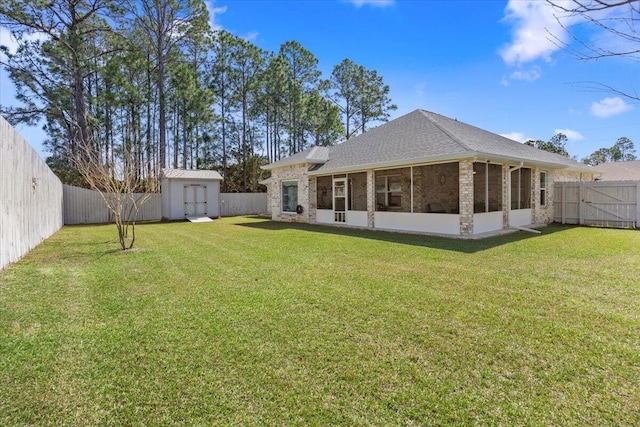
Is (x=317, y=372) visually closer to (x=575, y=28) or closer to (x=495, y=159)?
(x=575, y=28)

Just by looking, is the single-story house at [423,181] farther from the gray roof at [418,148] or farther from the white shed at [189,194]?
the white shed at [189,194]

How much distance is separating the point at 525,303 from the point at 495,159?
24.2 feet

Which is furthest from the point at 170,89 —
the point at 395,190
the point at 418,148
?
the point at 418,148

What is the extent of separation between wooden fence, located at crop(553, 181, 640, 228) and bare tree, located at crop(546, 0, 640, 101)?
14369mm

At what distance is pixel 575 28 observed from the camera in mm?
2289

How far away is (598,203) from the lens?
1339 centimetres

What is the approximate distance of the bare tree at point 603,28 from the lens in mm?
1889

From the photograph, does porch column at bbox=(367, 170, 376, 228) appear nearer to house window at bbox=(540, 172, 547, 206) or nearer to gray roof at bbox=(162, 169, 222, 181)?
house window at bbox=(540, 172, 547, 206)

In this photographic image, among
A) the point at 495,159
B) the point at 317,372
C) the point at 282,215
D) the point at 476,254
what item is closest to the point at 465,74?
the point at 495,159

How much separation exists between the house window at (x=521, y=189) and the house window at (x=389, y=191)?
4.14 metres

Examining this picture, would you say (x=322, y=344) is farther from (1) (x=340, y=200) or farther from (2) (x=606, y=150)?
(2) (x=606, y=150)

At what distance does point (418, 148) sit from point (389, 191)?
3.02 m

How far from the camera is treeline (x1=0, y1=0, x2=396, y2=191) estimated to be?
19281 mm

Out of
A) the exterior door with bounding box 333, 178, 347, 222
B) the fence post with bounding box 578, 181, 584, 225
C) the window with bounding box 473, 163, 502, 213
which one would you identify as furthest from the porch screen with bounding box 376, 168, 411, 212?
the fence post with bounding box 578, 181, 584, 225
